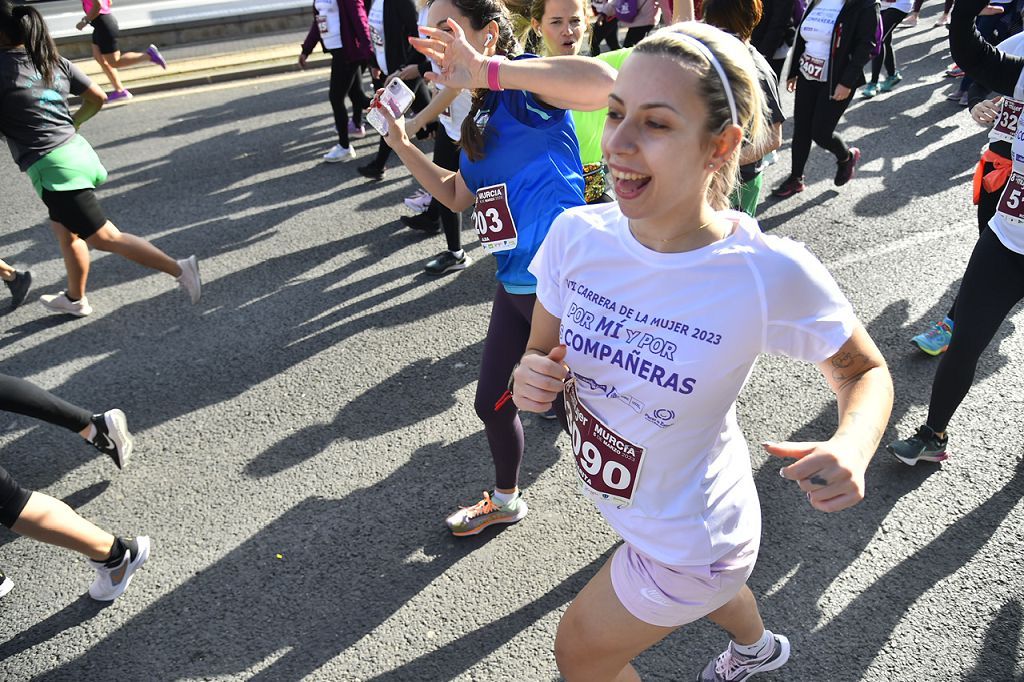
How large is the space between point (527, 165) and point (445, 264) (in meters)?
2.57

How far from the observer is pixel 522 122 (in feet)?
8.45

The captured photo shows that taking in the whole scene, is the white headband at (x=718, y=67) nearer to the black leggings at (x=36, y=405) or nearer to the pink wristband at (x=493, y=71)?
the pink wristband at (x=493, y=71)

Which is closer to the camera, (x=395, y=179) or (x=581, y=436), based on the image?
(x=581, y=436)

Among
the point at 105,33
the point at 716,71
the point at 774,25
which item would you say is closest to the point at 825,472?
the point at 716,71

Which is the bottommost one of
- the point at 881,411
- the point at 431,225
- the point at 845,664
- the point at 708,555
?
the point at 845,664

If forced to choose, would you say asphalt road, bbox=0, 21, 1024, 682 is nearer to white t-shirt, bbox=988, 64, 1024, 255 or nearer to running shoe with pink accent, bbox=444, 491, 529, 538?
running shoe with pink accent, bbox=444, 491, 529, 538

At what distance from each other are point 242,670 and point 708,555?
1.76m

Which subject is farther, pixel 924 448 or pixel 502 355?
pixel 924 448

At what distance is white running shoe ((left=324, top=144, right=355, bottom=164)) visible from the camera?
7004 millimetres

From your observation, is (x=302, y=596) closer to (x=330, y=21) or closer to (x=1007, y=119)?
(x=1007, y=119)

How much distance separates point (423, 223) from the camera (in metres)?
5.58

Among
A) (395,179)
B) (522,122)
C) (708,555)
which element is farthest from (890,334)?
(395,179)

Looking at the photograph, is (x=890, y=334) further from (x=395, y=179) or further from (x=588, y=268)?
(x=395, y=179)

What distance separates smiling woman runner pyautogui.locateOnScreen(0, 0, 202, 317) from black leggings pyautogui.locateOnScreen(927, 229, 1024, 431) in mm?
4268
